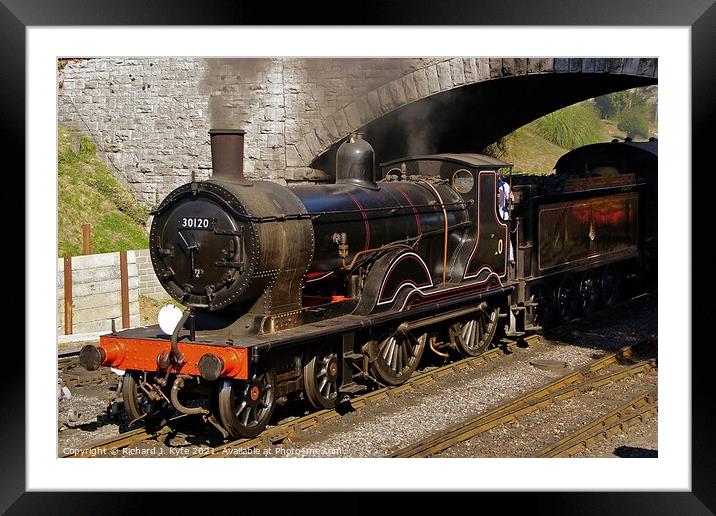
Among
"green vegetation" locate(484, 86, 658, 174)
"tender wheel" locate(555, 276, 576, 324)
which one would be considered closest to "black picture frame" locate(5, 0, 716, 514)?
"tender wheel" locate(555, 276, 576, 324)

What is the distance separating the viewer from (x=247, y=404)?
28.8ft

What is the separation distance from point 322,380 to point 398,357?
1628mm

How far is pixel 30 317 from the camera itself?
280 inches

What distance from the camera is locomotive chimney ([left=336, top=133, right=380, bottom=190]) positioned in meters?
10.9

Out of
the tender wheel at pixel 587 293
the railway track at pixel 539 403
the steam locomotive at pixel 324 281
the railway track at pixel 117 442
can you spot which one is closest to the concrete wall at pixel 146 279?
the steam locomotive at pixel 324 281

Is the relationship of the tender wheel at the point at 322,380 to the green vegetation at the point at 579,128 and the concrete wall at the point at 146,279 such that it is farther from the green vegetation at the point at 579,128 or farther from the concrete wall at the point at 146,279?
the green vegetation at the point at 579,128

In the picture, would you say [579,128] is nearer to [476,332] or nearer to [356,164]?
[476,332]

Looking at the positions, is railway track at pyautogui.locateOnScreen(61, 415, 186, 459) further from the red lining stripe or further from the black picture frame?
the red lining stripe

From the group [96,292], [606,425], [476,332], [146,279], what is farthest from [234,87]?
[606,425]

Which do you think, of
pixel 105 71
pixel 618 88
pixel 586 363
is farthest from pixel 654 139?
pixel 105 71
